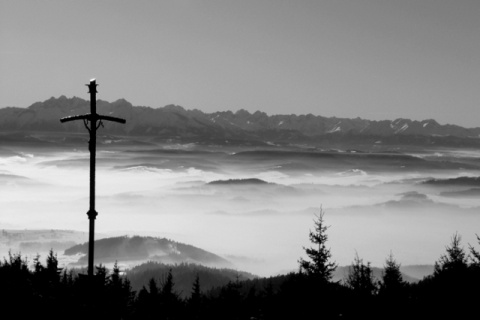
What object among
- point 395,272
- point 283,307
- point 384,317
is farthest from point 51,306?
point 395,272

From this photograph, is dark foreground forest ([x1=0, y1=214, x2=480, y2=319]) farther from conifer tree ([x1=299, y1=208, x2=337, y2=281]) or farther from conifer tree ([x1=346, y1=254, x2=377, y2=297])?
conifer tree ([x1=299, y1=208, x2=337, y2=281])

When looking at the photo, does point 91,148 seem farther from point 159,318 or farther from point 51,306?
point 159,318

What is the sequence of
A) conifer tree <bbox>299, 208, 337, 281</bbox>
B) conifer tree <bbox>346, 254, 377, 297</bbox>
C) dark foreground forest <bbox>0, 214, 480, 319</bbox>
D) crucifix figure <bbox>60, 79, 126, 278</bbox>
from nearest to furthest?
crucifix figure <bbox>60, 79, 126, 278</bbox>
dark foreground forest <bbox>0, 214, 480, 319</bbox>
conifer tree <bbox>346, 254, 377, 297</bbox>
conifer tree <bbox>299, 208, 337, 281</bbox>

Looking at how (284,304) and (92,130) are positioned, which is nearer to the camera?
(92,130)

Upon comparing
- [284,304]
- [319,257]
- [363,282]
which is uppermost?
[363,282]

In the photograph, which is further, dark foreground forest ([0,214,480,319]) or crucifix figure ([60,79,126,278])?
dark foreground forest ([0,214,480,319])

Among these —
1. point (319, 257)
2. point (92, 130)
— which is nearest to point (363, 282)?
point (92, 130)

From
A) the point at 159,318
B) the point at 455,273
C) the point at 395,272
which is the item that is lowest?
the point at 395,272

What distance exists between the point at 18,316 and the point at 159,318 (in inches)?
271

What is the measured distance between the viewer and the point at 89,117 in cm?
2397

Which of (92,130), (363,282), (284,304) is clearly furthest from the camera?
(363,282)

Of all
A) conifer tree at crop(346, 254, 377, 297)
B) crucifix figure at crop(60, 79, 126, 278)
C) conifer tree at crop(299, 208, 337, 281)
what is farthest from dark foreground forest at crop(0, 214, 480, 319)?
conifer tree at crop(299, 208, 337, 281)

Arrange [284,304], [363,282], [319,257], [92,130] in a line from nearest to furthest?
1. [92,130]
2. [284,304]
3. [363,282]
4. [319,257]

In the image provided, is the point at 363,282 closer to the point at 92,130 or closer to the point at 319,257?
the point at 92,130
